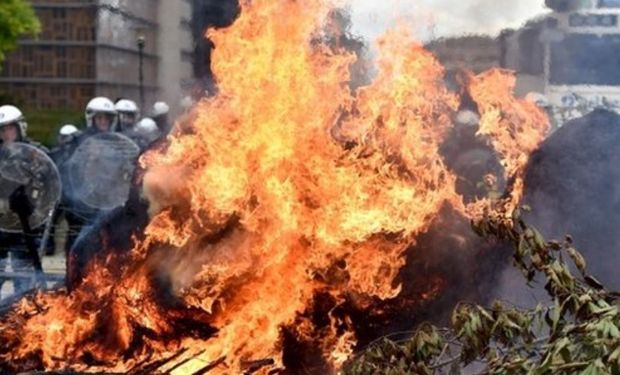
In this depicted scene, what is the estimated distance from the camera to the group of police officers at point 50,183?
10.4 m

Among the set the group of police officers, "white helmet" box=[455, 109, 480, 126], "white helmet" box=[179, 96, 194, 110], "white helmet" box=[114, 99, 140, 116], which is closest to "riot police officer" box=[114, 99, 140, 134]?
"white helmet" box=[114, 99, 140, 116]

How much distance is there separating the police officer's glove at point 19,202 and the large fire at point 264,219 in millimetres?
3632

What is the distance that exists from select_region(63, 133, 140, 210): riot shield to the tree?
10.6 metres

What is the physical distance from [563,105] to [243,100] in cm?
603

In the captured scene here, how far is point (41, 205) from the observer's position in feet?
34.8

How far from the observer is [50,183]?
10.6 meters

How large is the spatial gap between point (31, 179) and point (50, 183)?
0.16 m

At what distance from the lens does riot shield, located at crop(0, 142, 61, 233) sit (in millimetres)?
10461

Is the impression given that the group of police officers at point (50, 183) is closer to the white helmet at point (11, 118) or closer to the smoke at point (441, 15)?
the white helmet at point (11, 118)

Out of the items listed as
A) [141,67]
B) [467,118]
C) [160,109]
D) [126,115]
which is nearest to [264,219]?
[467,118]

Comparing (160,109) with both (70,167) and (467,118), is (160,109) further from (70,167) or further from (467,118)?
(467,118)

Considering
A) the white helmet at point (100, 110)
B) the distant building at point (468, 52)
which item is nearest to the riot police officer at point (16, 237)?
the white helmet at point (100, 110)

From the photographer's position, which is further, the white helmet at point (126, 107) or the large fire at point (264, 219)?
the white helmet at point (126, 107)

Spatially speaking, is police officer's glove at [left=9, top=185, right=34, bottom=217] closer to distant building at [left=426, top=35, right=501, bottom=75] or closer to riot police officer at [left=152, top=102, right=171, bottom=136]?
riot police officer at [left=152, top=102, right=171, bottom=136]
